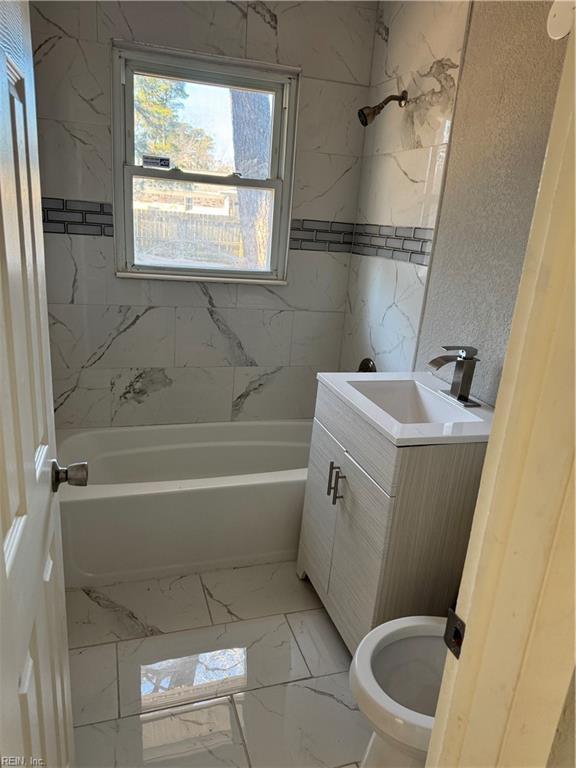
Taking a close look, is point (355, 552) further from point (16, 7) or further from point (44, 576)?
point (16, 7)

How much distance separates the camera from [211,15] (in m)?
2.35

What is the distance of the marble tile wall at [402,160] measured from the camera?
81.6 inches

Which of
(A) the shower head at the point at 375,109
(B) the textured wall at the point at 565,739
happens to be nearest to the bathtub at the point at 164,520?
(A) the shower head at the point at 375,109

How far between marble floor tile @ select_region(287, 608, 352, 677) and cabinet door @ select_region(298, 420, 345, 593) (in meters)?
0.13

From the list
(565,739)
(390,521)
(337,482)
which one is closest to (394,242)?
(337,482)

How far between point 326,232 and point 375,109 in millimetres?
675

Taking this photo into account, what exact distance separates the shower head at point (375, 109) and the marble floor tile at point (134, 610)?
2.06m

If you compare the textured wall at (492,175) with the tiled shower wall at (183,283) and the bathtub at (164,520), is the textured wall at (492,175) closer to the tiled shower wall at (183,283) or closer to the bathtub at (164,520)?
the tiled shower wall at (183,283)

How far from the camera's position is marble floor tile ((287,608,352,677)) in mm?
1832

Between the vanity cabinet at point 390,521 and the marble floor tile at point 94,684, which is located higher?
the vanity cabinet at point 390,521

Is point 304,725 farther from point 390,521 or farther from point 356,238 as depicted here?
point 356,238

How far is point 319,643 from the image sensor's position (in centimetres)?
192

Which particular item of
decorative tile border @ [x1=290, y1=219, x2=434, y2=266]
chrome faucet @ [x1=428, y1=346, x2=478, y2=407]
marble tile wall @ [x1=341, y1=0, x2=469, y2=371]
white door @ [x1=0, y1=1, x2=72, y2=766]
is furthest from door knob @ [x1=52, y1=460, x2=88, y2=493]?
decorative tile border @ [x1=290, y1=219, x2=434, y2=266]

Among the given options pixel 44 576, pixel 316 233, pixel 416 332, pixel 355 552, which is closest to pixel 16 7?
pixel 44 576
